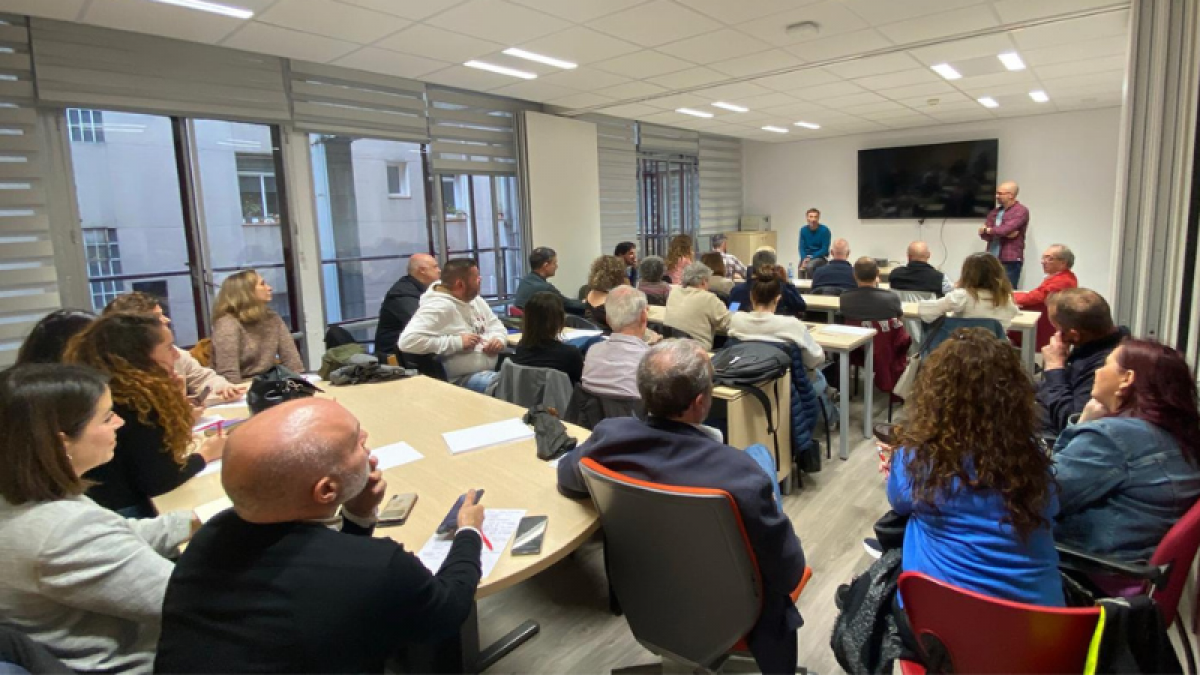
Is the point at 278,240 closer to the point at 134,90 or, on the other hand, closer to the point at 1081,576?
the point at 134,90

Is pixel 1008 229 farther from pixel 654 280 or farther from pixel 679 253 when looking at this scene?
pixel 654 280

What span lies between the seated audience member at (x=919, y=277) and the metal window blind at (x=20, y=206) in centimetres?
614

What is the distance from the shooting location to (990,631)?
123cm

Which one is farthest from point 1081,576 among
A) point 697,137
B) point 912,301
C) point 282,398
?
point 697,137

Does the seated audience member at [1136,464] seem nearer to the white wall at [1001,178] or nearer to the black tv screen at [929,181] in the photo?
the white wall at [1001,178]

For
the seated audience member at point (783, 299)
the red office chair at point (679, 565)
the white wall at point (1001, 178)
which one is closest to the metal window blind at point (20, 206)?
the red office chair at point (679, 565)

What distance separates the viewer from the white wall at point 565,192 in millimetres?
6840

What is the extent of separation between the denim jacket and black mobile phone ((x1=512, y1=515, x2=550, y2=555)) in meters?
1.31

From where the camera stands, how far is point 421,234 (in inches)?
252

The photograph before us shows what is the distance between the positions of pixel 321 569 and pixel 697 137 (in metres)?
9.59

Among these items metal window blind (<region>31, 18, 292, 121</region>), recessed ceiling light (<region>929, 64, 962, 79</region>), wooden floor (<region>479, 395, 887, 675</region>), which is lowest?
wooden floor (<region>479, 395, 887, 675</region>)

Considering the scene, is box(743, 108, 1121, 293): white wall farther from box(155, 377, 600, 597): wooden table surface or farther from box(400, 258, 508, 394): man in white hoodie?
box(155, 377, 600, 597): wooden table surface

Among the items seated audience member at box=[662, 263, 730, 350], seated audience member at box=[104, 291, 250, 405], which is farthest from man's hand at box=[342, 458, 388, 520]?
seated audience member at box=[662, 263, 730, 350]

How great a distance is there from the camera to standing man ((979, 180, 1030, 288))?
6.96m
